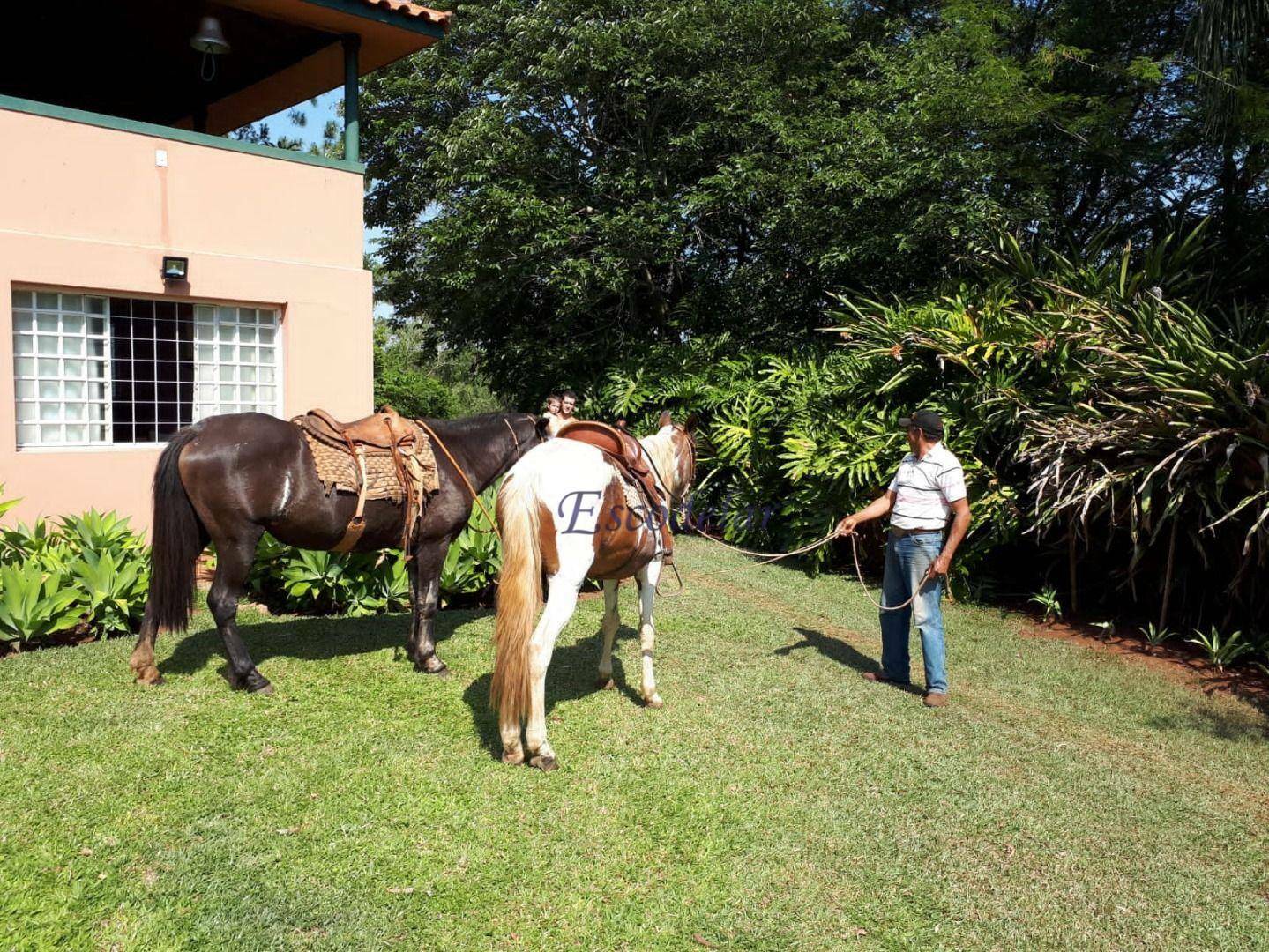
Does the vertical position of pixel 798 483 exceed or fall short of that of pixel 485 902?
it exceeds it

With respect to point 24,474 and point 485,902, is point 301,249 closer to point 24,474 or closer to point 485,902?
point 24,474

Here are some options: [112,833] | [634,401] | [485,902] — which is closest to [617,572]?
[485,902]

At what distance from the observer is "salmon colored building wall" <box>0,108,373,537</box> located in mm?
7297

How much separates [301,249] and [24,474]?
3.10 meters

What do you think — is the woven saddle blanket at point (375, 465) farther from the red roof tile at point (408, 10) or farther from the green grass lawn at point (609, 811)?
the red roof tile at point (408, 10)

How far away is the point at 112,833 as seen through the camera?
152 inches

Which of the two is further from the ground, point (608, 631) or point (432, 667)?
point (608, 631)

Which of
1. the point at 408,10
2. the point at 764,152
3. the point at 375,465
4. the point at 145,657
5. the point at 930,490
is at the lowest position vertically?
the point at 145,657

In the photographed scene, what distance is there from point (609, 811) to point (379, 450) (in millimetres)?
2888

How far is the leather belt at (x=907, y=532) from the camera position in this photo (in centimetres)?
609

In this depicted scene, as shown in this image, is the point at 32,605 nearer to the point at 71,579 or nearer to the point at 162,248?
the point at 71,579

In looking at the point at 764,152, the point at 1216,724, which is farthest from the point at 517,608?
the point at 764,152

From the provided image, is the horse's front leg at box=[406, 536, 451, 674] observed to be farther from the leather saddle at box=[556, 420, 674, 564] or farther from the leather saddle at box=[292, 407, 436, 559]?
the leather saddle at box=[556, 420, 674, 564]

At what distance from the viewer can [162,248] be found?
25.9 ft
